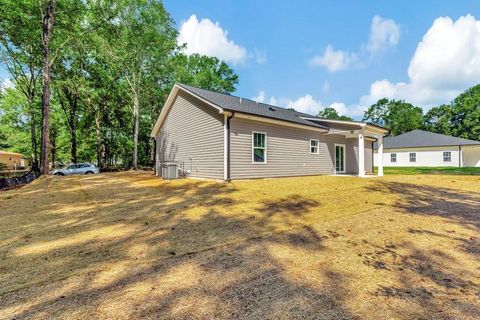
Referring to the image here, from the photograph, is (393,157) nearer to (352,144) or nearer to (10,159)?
(352,144)

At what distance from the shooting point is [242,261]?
133 inches

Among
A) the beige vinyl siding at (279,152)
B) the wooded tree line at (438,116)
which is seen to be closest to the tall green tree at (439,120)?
the wooded tree line at (438,116)

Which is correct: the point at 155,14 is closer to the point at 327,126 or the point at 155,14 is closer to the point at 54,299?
the point at 327,126

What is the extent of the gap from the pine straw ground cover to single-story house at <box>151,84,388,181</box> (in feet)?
16.7

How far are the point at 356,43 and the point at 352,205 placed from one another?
601 inches

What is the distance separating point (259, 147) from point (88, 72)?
24476 millimetres

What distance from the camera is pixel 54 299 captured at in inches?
97.3

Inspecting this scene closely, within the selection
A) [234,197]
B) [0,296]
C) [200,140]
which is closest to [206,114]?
[200,140]

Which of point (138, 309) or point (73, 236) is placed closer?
point (138, 309)

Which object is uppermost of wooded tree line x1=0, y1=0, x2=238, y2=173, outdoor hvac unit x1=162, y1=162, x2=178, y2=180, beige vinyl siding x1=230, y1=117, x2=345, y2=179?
wooded tree line x1=0, y1=0, x2=238, y2=173

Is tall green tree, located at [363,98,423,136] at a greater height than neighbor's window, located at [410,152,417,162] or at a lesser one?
greater

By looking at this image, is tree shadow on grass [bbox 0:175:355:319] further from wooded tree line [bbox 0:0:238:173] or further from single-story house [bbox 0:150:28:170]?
single-story house [bbox 0:150:28:170]

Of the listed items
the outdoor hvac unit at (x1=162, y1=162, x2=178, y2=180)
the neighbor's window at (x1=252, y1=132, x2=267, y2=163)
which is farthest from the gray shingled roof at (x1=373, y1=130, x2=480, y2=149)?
the outdoor hvac unit at (x1=162, y1=162, x2=178, y2=180)

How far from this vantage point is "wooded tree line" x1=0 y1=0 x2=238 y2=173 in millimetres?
16938
